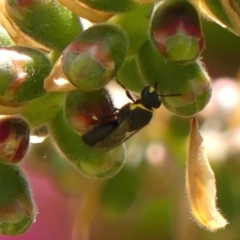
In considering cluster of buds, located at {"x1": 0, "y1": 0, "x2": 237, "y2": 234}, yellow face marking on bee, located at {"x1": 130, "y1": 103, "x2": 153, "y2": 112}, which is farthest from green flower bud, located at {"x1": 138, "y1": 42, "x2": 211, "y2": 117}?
yellow face marking on bee, located at {"x1": 130, "y1": 103, "x2": 153, "y2": 112}

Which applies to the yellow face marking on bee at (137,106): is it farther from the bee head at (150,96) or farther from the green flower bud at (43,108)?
the green flower bud at (43,108)

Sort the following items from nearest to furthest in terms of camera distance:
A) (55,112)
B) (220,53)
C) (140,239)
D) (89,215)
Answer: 1. (55,112)
2. (89,215)
3. (140,239)
4. (220,53)

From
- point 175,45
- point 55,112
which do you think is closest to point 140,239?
point 55,112

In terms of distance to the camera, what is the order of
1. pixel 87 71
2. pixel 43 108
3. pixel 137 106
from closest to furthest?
pixel 87 71, pixel 43 108, pixel 137 106

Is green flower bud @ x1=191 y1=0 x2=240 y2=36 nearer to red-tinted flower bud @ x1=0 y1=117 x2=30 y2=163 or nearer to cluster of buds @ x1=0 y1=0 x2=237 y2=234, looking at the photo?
cluster of buds @ x1=0 y1=0 x2=237 y2=234

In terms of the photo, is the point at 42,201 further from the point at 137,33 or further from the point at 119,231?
the point at 137,33

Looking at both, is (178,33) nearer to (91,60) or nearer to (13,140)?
(91,60)

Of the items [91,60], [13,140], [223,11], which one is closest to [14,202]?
[13,140]
